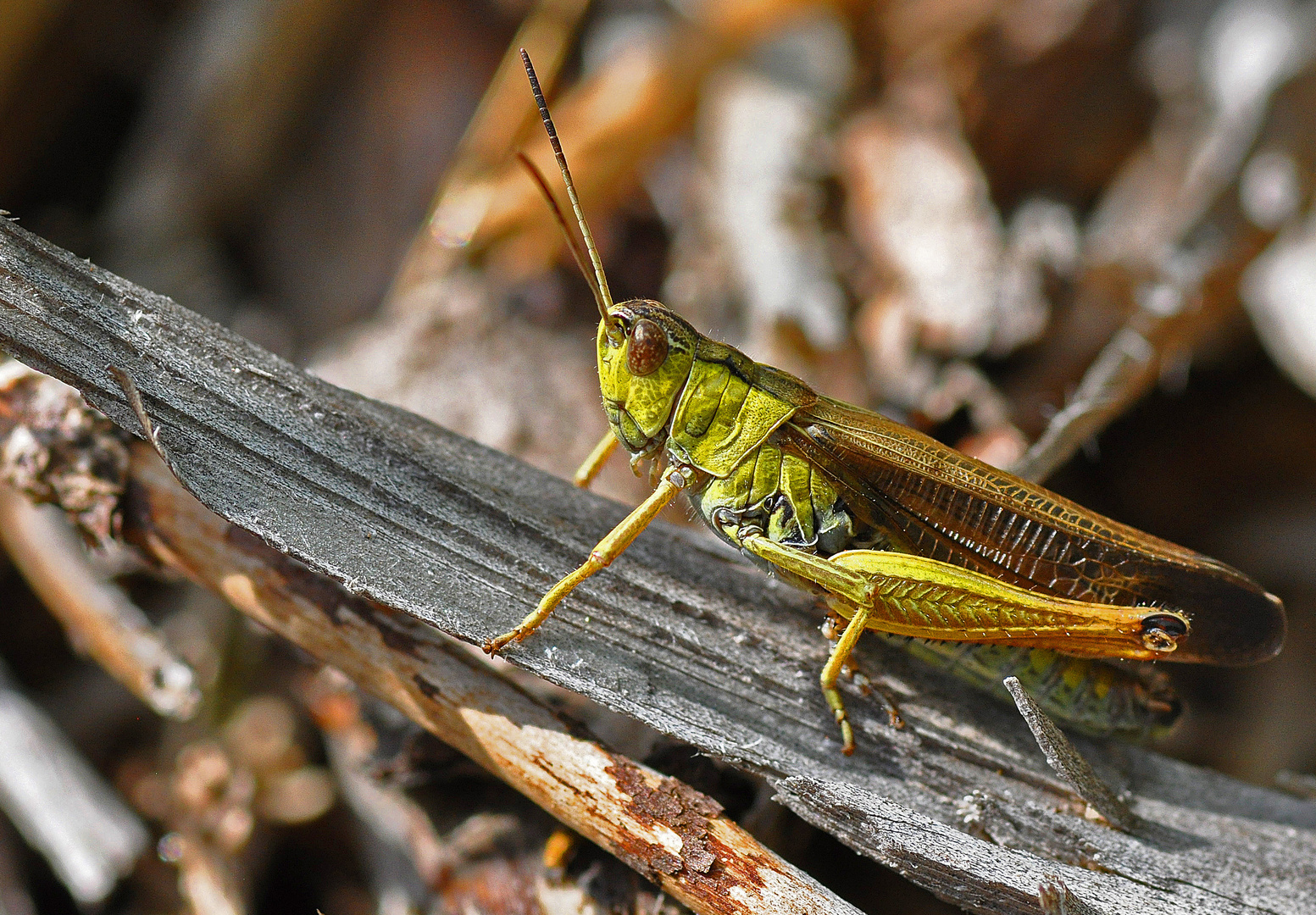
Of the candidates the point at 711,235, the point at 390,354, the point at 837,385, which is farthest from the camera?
the point at 711,235

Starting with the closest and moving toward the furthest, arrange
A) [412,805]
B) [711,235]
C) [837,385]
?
[412,805] → [837,385] → [711,235]

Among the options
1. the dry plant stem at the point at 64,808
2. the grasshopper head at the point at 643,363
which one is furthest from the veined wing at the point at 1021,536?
the dry plant stem at the point at 64,808

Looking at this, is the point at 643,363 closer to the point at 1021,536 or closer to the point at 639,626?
the point at 639,626

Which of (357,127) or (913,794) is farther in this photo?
(357,127)

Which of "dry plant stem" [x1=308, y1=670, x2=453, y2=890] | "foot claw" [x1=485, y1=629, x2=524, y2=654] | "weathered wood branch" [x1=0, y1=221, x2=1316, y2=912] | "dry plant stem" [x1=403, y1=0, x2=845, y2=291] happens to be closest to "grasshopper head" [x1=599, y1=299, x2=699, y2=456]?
"weathered wood branch" [x1=0, y1=221, x2=1316, y2=912]

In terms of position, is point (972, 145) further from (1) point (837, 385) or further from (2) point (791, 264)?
(1) point (837, 385)

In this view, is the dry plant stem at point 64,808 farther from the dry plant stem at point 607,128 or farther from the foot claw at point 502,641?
the dry plant stem at point 607,128

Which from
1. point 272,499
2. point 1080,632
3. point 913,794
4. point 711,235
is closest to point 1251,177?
point 711,235
